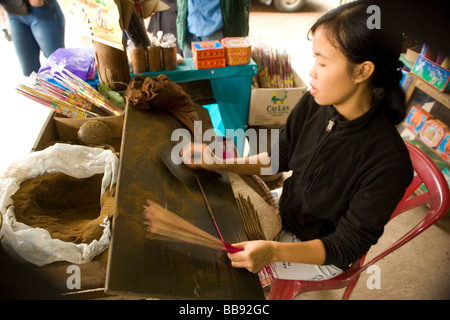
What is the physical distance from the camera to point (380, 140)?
1.10 m

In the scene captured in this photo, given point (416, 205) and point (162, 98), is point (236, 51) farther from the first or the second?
→ point (416, 205)

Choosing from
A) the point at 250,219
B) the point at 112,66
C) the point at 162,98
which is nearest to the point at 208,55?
the point at 112,66

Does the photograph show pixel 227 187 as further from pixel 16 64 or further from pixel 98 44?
pixel 16 64

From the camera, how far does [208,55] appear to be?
8.13 ft

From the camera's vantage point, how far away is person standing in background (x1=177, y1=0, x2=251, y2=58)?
3115 mm

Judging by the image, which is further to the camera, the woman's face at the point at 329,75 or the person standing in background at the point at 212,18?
the person standing in background at the point at 212,18

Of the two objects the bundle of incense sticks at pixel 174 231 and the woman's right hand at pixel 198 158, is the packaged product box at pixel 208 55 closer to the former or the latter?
the woman's right hand at pixel 198 158

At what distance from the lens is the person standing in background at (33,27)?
116 inches

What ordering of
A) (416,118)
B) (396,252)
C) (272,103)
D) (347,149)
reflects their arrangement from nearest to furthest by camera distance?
1. (347,149)
2. (396,252)
3. (416,118)
4. (272,103)

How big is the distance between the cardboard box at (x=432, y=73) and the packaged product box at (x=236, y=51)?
1537mm

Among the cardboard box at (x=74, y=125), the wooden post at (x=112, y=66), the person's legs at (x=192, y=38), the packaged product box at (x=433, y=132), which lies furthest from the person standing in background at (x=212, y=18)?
the packaged product box at (x=433, y=132)

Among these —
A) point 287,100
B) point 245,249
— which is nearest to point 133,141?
point 245,249

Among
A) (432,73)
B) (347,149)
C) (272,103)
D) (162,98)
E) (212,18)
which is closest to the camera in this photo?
(347,149)

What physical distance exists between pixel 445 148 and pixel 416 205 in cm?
162
